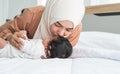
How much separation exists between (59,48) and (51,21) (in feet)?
0.98

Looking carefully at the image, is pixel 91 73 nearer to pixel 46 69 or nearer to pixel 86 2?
pixel 46 69

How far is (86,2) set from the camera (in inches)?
93.5

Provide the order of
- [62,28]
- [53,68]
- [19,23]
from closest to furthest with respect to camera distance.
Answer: [53,68] < [62,28] < [19,23]

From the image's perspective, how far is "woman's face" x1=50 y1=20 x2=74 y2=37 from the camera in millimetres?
1333

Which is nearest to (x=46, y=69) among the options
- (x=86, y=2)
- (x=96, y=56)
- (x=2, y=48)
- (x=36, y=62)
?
→ (x=36, y=62)

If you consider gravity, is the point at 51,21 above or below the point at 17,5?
above

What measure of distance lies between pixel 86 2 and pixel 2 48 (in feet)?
4.43

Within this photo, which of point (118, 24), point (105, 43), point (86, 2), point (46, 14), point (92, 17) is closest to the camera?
point (46, 14)

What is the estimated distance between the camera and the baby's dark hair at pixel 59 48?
45.8 inches

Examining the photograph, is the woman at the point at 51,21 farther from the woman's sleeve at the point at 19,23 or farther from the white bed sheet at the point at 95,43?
the white bed sheet at the point at 95,43

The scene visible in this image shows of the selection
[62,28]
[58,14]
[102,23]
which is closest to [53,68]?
[62,28]

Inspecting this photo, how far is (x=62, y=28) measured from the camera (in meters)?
1.35

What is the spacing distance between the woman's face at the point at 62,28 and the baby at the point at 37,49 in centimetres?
13

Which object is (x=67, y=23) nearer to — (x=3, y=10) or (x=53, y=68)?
(x=53, y=68)
